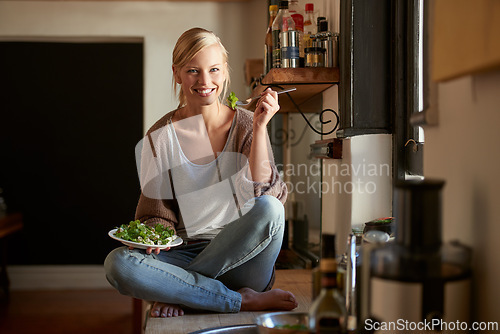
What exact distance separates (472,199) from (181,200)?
117 cm

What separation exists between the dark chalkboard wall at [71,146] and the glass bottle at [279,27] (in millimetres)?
2375

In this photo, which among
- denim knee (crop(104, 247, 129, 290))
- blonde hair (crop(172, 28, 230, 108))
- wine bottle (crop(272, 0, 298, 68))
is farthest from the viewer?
wine bottle (crop(272, 0, 298, 68))

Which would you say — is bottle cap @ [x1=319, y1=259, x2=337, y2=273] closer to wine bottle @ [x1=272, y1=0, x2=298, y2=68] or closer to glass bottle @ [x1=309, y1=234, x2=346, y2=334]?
glass bottle @ [x1=309, y1=234, x2=346, y2=334]

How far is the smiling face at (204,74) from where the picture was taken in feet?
6.56

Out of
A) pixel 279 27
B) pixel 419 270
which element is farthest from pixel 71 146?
pixel 419 270

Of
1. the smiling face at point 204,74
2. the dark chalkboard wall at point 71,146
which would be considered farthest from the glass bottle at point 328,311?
the dark chalkboard wall at point 71,146

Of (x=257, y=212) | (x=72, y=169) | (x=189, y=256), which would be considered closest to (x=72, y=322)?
(x=72, y=169)

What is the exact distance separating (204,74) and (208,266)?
0.65 metres

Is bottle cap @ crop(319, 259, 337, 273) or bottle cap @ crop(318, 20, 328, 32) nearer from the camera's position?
bottle cap @ crop(319, 259, 337, 273)

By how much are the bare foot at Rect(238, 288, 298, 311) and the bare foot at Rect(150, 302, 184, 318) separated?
199 mm

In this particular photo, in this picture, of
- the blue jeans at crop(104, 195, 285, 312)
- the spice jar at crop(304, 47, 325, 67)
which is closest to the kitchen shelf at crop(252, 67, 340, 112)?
the spice jar at crop(304, 47, 325, 67)

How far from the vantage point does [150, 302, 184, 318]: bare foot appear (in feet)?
5.84

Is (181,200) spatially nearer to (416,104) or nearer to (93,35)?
(416,104)

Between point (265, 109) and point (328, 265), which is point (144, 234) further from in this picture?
point (328, 265)
